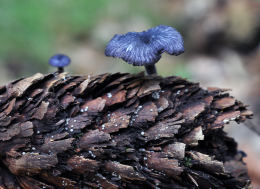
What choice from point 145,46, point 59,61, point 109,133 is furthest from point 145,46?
point 59,61

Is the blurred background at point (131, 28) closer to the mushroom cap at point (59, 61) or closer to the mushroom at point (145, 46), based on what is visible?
the mushroom cap at point (59, 61)

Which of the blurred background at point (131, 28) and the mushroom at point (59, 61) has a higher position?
the blurred background at point (131, 28)

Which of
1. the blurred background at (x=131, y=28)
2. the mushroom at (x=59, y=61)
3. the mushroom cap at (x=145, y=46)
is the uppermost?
the blurred background at (x=131, y=28)

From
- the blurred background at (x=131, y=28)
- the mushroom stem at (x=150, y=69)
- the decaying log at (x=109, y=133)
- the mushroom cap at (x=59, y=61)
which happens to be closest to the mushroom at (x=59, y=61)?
the mushroom cap at (x=59, y=61)

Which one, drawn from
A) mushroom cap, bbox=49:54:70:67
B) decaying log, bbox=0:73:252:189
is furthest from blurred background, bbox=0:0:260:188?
decaying log, bbox=0:73:252:189

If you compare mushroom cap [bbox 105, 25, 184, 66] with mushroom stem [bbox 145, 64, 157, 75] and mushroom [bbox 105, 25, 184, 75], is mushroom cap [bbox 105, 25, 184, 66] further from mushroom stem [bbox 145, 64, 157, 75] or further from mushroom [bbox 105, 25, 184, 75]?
mushroom stem [bbox 145, 64, 157, 75]

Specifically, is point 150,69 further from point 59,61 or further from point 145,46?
point 59,61

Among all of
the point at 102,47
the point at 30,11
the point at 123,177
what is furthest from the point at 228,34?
the point at 123,177

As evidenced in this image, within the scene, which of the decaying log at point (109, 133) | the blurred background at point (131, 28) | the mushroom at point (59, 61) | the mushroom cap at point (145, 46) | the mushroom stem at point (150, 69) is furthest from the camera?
the blurred background at point (131, 28)
